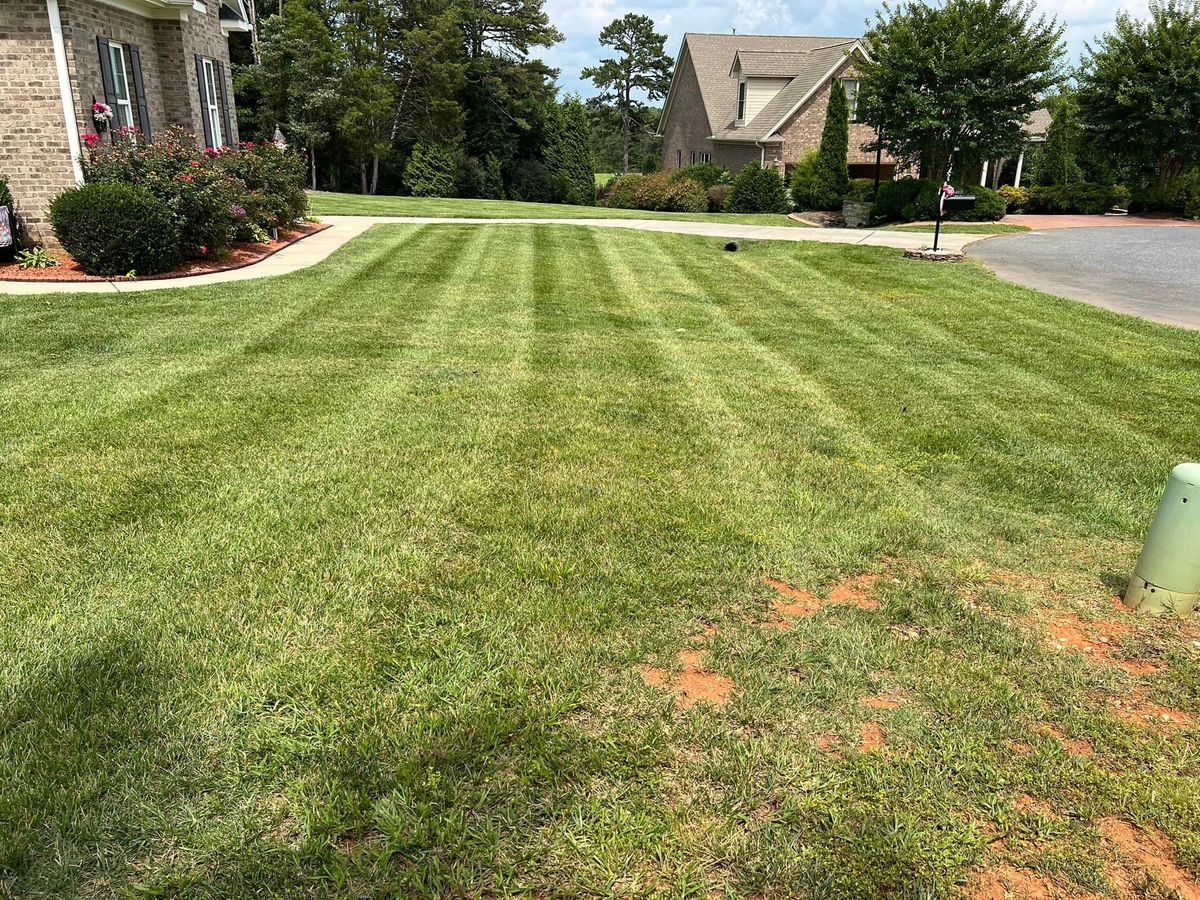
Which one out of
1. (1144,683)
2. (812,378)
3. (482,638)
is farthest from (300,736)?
(812,378)

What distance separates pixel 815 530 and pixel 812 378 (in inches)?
122

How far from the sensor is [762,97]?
33.8 metres

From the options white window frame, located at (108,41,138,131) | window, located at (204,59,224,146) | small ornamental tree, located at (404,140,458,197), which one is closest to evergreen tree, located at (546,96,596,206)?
small ornamental tree, located at (404,140,458,197)

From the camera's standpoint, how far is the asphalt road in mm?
10783

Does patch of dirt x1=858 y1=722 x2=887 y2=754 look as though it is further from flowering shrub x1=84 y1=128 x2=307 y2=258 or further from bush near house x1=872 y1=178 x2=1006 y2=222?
bush near house x1=872 y1=178 x2=1006 y2=222

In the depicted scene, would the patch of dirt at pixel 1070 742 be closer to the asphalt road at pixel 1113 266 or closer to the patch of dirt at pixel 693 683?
the patch of dirt at pixel 693 683

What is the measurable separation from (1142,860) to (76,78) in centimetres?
1373

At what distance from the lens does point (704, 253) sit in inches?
582

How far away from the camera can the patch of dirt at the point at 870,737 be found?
8.67ft

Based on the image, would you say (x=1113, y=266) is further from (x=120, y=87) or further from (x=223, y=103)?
(x=223, y=103)

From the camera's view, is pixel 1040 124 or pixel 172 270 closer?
pixel 172 270

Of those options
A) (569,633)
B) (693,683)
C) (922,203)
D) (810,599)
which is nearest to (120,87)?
(569,633)

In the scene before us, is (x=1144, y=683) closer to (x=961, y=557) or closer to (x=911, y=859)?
(x=961, y=557)

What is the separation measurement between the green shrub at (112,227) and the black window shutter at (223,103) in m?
7.42
